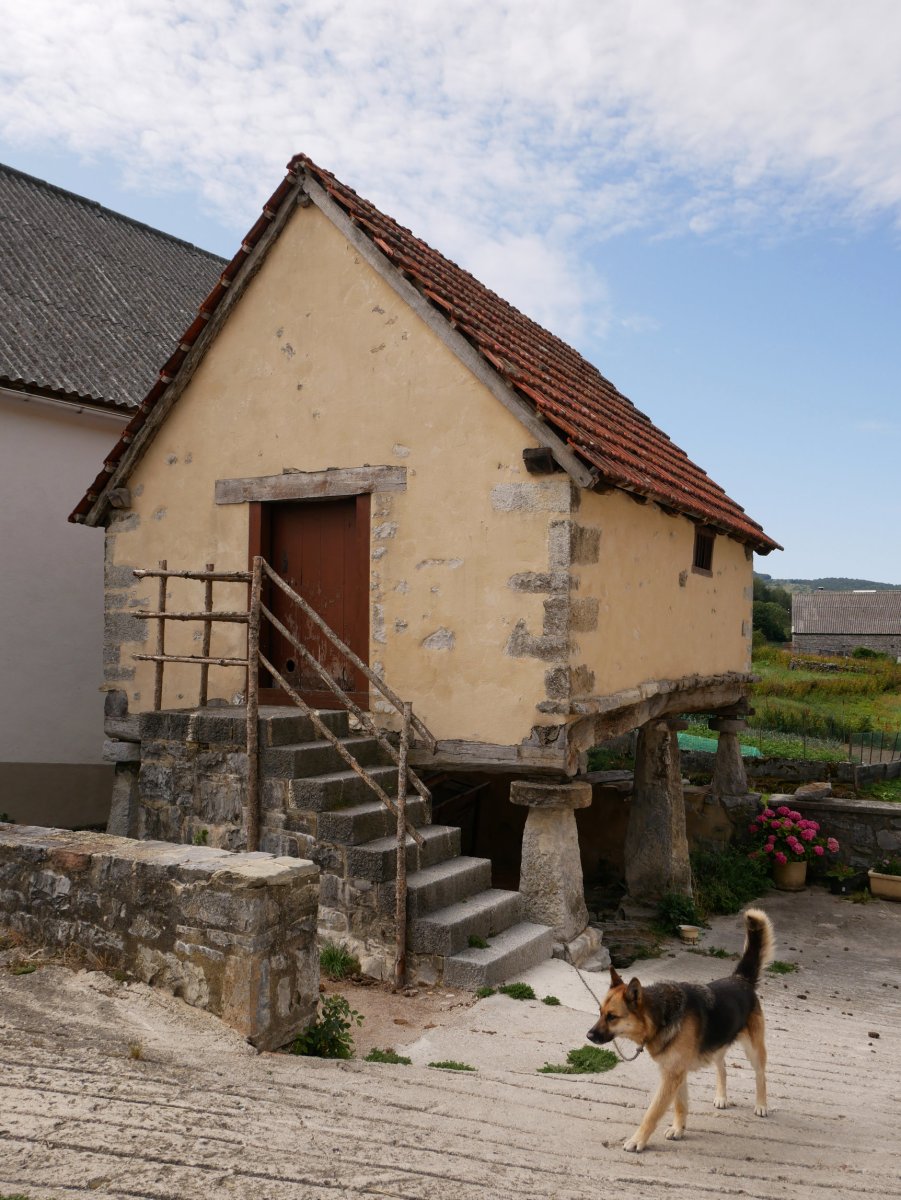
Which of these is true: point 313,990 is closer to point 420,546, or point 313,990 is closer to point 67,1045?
point 67,1045

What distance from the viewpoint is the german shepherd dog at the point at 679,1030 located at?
407 centimetres

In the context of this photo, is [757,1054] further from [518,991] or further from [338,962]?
[338,962]

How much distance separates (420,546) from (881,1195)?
556 cm

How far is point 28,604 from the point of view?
11.6 m

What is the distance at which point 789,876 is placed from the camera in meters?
12.0

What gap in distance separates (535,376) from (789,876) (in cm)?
718

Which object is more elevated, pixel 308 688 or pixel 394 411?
pixel 394 411

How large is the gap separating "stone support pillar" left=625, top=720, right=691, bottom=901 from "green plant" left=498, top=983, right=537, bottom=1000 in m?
4.40

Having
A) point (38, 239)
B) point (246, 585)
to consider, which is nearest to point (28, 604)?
point (246, 585)

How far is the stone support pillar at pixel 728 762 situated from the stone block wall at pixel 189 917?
8699 mm

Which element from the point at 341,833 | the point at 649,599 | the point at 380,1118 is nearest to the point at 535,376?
the point at 649,599

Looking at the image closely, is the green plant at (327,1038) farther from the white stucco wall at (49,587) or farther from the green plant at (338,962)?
the white stucco wall at (49,587)

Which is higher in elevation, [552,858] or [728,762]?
[728,762]

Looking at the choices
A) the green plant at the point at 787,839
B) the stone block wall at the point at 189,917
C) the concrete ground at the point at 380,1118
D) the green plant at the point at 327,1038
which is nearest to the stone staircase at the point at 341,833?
the concrete ground at the point at 380,1118
